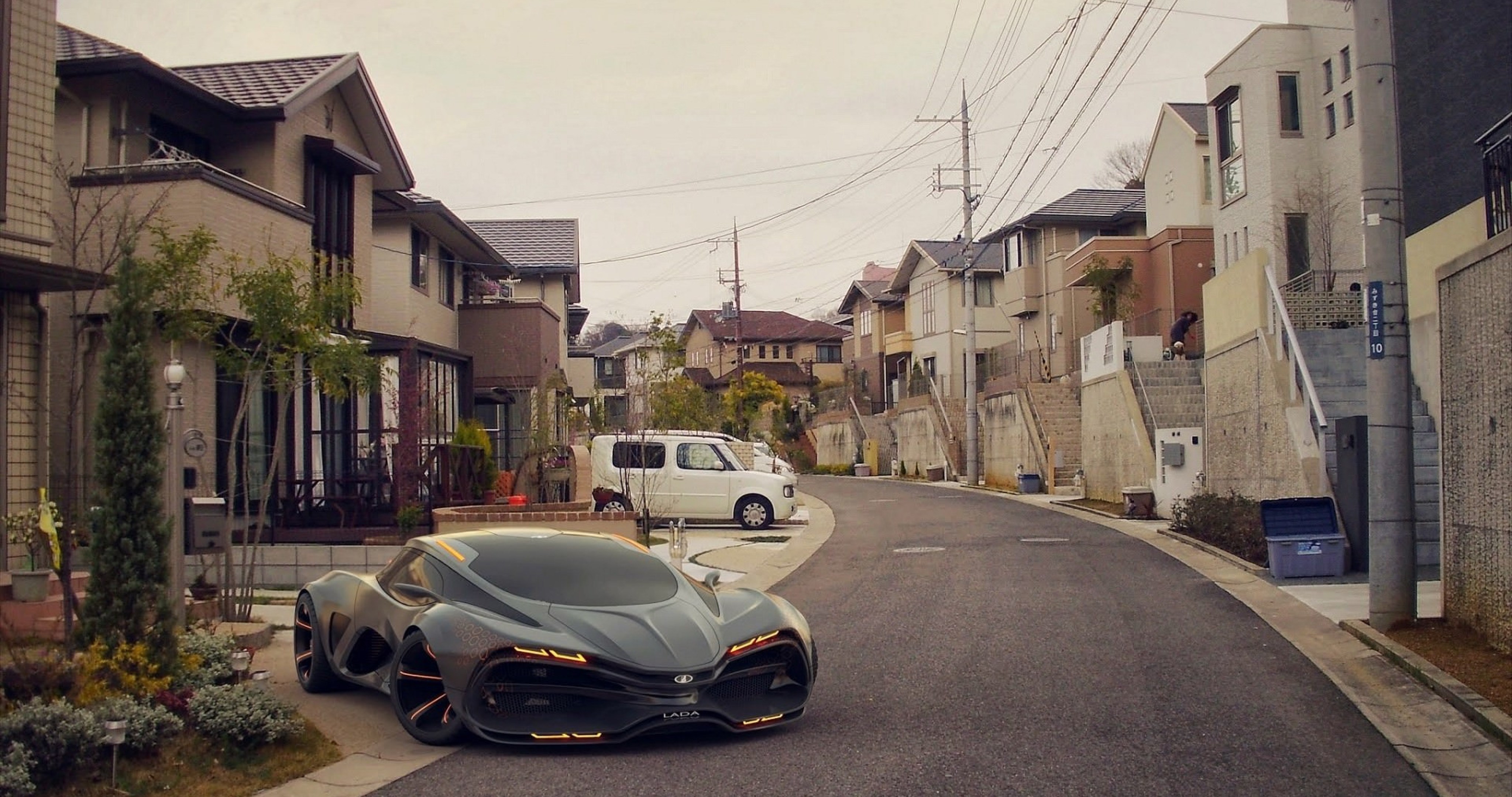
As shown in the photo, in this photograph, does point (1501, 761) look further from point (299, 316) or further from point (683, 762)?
point (299, 316)

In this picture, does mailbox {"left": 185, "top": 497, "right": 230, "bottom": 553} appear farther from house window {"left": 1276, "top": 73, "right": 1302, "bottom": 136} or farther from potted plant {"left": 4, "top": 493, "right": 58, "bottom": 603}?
house window {"left": 1276, "top": 73, "right": 1302, "bottom": 136}

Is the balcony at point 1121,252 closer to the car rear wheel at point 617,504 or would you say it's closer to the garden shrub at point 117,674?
the car rear wheel at point 617,504

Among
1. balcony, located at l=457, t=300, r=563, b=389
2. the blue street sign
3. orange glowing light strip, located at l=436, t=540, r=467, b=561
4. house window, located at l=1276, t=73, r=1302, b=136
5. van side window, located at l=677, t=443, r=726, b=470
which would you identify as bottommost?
orange glowing light strip, located at l=436, t=540, r=467, b=561

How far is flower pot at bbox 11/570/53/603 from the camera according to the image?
10023mm

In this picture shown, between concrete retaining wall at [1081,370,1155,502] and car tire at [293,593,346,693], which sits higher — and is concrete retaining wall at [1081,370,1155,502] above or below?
above

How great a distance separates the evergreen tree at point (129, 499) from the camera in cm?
712

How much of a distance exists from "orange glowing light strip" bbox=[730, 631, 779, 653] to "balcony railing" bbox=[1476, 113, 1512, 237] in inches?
311

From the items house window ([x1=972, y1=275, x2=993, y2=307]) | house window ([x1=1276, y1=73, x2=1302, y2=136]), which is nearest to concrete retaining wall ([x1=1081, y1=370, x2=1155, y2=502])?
house window ([x1=1276, y1=73, x2=1302, y2=136])

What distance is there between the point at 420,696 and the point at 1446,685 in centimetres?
665

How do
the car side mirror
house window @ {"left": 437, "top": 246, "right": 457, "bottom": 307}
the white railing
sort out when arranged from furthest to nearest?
house window @ {"left": 437, "top": 246, "right": 457, "bottom": 307}
the white railing
the car side mirror

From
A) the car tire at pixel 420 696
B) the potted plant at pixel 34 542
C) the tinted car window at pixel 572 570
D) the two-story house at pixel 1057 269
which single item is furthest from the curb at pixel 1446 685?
the two-story house at pixel 1057 269

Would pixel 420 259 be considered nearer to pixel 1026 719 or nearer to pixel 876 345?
pixel 1026 719

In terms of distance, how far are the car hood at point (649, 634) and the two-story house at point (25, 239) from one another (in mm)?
6662

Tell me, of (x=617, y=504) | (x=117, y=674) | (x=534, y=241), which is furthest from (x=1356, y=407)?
(x=534, y=241)
